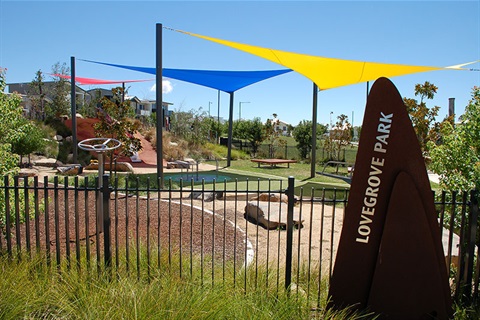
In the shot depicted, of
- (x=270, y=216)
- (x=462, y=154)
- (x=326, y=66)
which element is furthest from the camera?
(x=326, y=66)

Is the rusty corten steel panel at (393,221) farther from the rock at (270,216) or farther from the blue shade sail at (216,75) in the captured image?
the blue shade sail at (216,75)

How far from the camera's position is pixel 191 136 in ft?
77.7

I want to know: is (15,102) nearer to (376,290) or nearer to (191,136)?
(376,290)

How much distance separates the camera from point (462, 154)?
4.54 meters

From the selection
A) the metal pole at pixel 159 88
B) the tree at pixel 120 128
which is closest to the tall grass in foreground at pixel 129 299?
the metal pole at pixel 159 88

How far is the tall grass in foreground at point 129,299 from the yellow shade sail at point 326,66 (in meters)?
6.36

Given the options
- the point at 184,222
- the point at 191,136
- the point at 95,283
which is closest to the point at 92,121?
the point at 191,136

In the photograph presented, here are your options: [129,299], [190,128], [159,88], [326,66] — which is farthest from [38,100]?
[129,299]

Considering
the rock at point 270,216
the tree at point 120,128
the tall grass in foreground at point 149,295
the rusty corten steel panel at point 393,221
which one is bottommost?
the rock at point 270,216

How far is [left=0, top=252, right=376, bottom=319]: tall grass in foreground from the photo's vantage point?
9.82 ft

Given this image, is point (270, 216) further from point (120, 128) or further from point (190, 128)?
point (190, 128)

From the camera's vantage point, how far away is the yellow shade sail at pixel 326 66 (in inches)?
355

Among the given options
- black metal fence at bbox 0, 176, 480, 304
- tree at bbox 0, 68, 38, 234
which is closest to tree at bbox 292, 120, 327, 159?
black metal fence at bbox 0, 176, 480, 304

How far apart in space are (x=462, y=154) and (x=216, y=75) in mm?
10475
